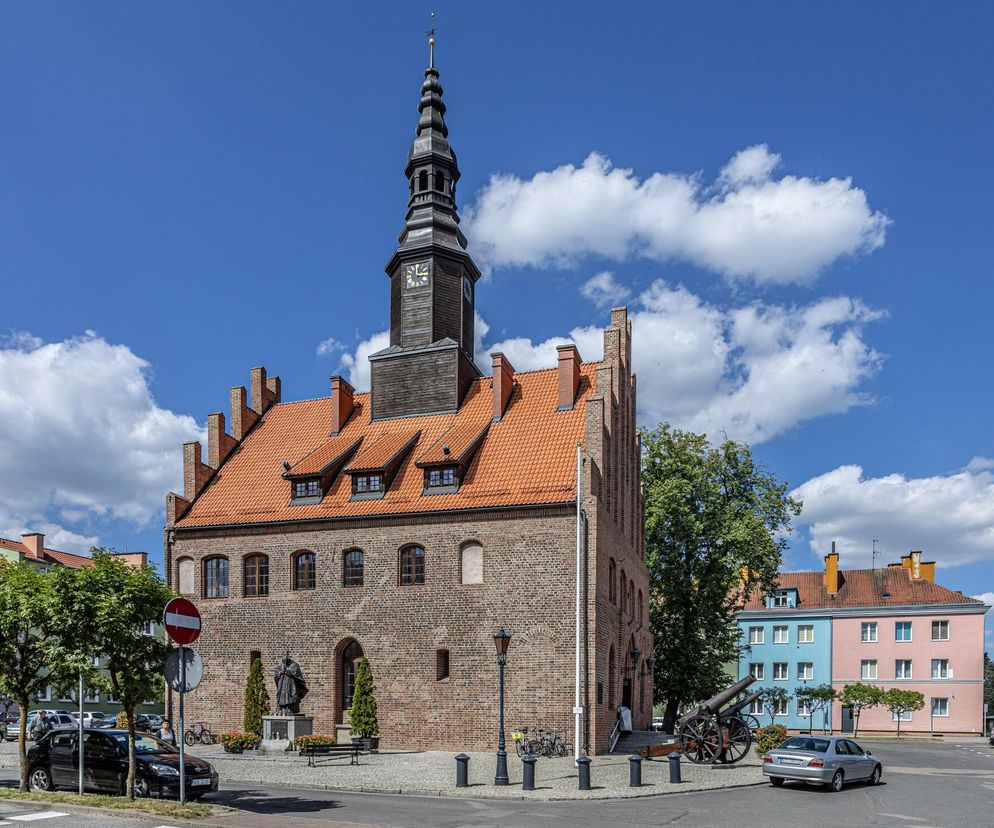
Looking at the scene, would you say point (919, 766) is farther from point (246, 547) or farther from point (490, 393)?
point (246, 547)

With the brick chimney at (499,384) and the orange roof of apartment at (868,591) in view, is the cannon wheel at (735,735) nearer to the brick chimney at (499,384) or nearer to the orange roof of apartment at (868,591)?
the brick chimney at (499,384)

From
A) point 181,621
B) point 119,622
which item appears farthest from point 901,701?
point 181,621

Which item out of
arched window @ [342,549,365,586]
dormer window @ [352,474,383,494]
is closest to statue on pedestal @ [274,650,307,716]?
arched window @ [342,549,365,586]

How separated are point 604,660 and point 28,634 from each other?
57.6ft

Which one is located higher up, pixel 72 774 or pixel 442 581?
pixel 442 581

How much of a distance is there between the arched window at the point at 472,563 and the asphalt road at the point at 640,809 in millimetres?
10979

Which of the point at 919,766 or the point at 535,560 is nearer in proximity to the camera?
the point at 535,560

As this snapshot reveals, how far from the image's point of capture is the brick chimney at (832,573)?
67312 mm

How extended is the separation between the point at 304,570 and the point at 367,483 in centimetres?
378

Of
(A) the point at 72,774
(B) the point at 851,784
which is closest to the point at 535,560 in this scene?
(B) the point at 851,784

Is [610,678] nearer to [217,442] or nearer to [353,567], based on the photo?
[353,567]

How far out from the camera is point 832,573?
67500 millimetres

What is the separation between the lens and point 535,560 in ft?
96.1

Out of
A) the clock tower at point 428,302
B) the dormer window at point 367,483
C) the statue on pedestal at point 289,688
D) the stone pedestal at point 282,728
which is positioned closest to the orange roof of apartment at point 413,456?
the dormer window at point 367,483
